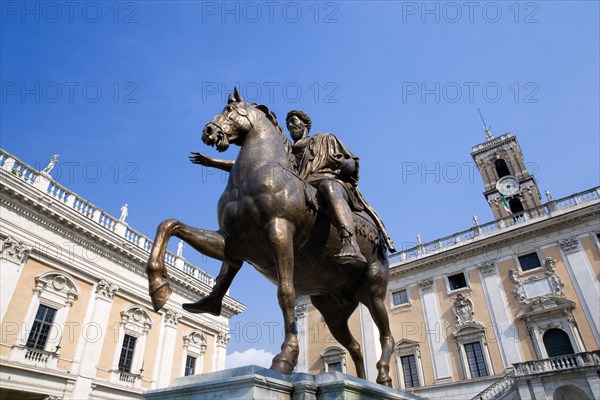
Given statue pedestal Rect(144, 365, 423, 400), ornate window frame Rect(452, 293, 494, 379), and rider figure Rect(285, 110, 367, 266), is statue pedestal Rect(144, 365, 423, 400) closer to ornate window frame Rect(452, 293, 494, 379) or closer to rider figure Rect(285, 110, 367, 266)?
rider figure Rect(285, 110, 367, 266)

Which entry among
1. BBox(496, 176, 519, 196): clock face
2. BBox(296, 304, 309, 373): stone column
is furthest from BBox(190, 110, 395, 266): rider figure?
BBox(496, 176, 519, 196): clock face

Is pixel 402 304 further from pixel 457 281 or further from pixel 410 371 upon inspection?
pixel 410 371

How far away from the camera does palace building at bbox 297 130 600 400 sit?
2081cm

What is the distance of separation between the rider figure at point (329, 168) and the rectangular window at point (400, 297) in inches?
1065

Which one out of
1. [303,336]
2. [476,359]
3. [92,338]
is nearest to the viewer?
[92,338]

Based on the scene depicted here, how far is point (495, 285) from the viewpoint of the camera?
84.9 feet

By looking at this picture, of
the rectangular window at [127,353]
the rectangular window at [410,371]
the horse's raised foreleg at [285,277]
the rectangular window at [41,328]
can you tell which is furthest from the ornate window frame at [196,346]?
the horse's raised foreleg at [285,277]

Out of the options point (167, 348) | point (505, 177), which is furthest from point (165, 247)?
point (505, 177)

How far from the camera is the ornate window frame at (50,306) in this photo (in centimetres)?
1626

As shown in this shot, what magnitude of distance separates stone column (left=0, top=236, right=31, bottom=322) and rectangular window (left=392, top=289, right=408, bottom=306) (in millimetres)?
23620

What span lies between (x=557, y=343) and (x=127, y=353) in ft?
80.0

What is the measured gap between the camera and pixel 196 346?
2517cm

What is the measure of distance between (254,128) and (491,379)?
2516cm

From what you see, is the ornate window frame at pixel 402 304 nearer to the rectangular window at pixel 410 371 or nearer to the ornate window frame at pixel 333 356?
the rectangular window at pixel 410 371
